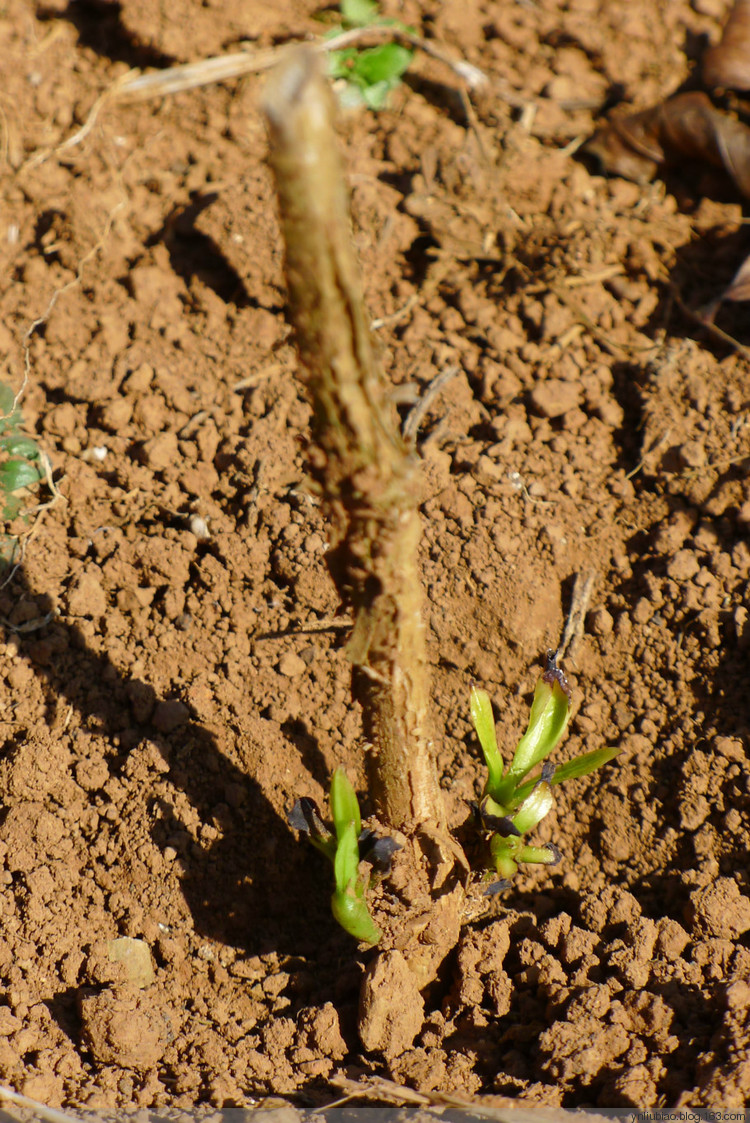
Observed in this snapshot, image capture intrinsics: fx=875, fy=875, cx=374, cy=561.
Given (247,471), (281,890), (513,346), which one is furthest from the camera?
(513,346)

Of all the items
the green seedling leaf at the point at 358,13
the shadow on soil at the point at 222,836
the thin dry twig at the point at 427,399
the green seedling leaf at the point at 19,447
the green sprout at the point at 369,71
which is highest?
the green seedling leaf at the point at 358,13

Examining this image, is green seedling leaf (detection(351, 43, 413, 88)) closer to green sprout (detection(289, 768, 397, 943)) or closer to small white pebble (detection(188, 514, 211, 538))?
small white pebble (detection(188, 514, 211, 538))

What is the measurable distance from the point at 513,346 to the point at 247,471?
38.7 inches

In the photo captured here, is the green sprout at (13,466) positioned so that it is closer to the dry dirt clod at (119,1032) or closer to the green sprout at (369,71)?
the dry dirt clod at (119,1032)

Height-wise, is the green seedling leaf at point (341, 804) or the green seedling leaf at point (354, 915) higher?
the green seedling leaf at point (341, 804)

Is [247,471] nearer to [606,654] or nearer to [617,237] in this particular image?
[606,654]

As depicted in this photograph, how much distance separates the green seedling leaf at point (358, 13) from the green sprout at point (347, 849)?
3.16m

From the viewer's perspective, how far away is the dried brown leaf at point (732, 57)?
3297 mm

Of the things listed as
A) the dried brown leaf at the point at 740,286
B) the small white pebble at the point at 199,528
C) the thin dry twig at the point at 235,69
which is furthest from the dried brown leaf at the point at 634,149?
the small white pebble at the point at 199,528

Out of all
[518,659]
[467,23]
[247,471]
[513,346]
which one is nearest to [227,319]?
[247,471]

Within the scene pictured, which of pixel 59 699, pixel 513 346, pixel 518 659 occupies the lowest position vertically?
pixel 59 699

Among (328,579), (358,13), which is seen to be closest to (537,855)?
(328,579)

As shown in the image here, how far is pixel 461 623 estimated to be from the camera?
2.42 metres

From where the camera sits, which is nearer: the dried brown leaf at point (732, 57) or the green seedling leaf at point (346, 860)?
the green seedling leaf at point (346, 860)
